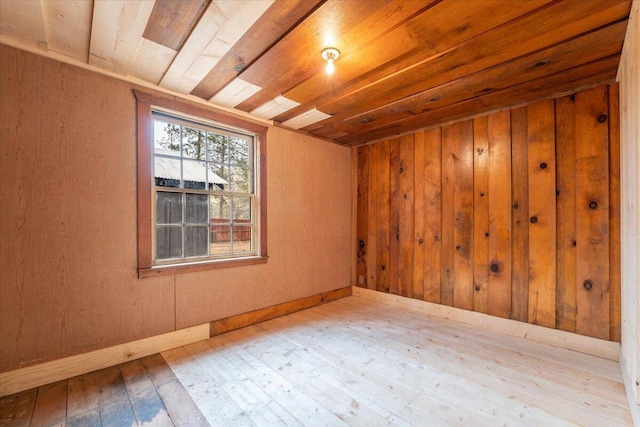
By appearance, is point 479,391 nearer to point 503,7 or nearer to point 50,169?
point 503,7

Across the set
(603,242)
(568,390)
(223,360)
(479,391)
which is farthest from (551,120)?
(223,360)

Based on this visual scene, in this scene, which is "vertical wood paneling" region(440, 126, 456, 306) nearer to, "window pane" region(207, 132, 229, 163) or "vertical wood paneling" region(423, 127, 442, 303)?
"vertical wood paneling" region(423, 127, 442, 303)

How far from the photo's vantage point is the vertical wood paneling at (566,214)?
2.43 metres

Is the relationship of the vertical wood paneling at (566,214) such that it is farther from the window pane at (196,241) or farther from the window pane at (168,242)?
the window pane at (168,242)

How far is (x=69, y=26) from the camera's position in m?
1.67

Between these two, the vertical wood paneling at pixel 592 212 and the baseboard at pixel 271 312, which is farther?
the baseboard at pixel 271 312

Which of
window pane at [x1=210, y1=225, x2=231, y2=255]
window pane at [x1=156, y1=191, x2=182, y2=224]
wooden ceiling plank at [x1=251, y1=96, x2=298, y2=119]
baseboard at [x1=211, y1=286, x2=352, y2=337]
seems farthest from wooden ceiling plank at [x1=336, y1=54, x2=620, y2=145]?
window pane at [x1=156, y1=191, x2=182, y2=224]

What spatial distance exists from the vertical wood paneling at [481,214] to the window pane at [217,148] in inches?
109

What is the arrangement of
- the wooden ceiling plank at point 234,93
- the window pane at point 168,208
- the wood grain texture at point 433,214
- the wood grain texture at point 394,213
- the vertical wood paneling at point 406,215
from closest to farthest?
the wooden ceiling plank at point 234,93, the window pane at point 168,208, the wood grain texture at point 433,214, the vertical wood paneling at point 406,215, the wood grain texture at point 394,213

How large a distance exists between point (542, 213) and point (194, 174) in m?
3.40

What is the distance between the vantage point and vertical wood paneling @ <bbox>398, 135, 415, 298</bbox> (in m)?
3.55

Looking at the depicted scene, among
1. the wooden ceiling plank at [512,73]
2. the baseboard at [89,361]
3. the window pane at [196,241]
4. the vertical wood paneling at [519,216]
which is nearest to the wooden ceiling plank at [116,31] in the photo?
the window pane at [196,241]

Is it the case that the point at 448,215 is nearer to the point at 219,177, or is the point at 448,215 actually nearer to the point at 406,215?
the point at 406,215

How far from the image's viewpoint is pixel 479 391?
71.5 inches
